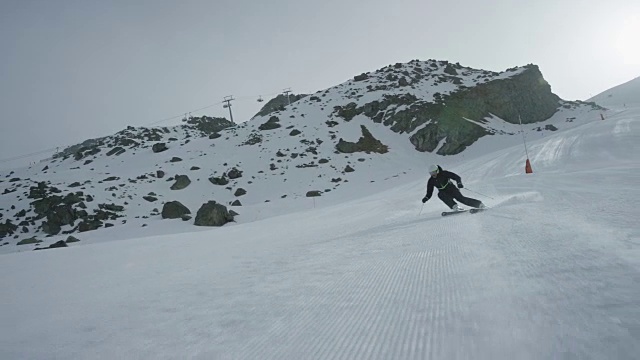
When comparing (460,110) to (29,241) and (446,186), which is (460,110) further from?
(29,241)

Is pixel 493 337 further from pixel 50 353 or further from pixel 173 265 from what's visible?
pixel 173 265

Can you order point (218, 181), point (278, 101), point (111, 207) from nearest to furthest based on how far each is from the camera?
point (111, 207), point (218, 181), point (278, 101)

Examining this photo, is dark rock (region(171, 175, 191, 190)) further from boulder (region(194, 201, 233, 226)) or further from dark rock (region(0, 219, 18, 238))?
boulder (region(194, 201, 233, 226))

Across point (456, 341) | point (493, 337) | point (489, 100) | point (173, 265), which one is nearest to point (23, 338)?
point (173, 265)

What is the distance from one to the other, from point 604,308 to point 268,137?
46956 millimetres

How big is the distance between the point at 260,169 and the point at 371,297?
115ft

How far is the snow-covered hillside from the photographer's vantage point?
22.9 metres

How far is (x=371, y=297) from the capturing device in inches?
127

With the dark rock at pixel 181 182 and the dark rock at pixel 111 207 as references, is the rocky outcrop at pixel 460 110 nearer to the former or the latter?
the dark rock at pixel 181 182

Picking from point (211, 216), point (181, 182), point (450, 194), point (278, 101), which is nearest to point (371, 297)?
point (450, 194)

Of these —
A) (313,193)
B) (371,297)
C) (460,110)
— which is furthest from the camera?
(460,110)

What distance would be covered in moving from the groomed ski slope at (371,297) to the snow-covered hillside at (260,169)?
15427 mm

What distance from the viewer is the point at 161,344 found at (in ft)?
8.93

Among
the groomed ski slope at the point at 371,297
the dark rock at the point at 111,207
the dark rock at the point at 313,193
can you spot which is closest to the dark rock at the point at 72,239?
the dark rock at the point at 111,207
